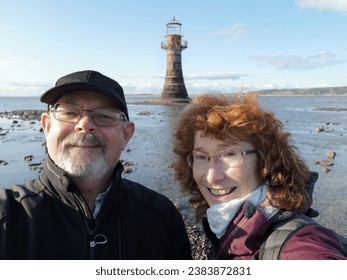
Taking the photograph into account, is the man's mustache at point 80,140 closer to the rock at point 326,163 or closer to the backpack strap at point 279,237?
the backpack strap at point 279,237

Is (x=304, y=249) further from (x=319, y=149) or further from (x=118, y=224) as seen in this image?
(x=319, y=149)

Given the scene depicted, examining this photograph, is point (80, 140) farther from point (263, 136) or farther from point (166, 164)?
point (166, 164)

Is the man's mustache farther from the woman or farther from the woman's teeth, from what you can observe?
the woman's teeth

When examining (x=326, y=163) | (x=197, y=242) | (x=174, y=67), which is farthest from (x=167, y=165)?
(x=174, y=67)

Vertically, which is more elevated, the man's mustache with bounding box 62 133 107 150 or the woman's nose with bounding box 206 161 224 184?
the man's mustache with bounding box 62 133 107 150

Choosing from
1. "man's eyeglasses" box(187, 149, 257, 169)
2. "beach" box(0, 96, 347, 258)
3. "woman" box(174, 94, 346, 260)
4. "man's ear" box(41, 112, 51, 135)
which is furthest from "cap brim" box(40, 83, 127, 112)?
"beach" box(0, 96, 347, 258)

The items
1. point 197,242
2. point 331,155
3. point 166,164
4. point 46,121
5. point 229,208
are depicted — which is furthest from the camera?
point 331,155

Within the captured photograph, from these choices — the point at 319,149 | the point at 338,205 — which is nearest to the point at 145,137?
the point at 319,149
